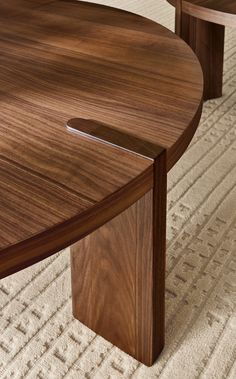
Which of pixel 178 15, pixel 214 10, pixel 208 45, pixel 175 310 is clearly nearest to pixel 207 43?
pixel 208 45

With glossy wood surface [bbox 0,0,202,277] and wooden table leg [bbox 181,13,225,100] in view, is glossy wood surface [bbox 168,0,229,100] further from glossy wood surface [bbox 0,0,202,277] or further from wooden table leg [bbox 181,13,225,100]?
glossy wood surface [bbox 0,0,202,277]

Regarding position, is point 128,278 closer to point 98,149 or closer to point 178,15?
point 98,149

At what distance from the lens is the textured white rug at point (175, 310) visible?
0.91 meters

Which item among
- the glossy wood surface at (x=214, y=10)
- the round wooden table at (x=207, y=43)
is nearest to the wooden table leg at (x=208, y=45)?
the round wooden table at (x=207, y=43)

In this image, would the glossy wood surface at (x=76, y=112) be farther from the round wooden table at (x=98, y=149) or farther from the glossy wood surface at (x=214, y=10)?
the glossy wood surface at (x=214, y=10)

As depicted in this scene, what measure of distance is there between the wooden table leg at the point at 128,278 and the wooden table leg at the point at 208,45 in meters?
0.96

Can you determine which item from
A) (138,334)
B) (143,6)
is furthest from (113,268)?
(143,6)

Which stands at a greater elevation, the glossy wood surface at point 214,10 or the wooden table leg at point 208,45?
the glossy wood surface at point 214,10

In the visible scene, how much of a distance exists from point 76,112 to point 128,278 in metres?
0.27

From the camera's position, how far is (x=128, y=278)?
0.85m

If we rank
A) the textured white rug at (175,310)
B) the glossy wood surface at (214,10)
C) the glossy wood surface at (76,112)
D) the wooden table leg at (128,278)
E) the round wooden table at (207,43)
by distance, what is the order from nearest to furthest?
the glossy wood surface at (76,112) → the wooden table leg at (128,278) → the textured white rug at (175,310) → the glossy wood surface at (214,10) → the round wooden table at (207,43)

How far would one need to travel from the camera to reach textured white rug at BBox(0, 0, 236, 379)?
914mm

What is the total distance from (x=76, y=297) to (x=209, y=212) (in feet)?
1.40

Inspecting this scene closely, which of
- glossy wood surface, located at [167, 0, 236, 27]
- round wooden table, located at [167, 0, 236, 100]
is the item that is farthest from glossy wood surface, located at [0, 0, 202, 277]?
round wooden table, located at [167, 0, 236, 100]
